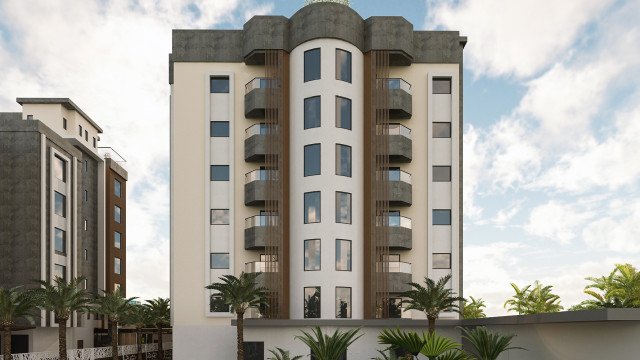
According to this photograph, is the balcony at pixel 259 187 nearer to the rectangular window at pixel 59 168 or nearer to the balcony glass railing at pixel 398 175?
the balcony glass railing at pixel 398 175

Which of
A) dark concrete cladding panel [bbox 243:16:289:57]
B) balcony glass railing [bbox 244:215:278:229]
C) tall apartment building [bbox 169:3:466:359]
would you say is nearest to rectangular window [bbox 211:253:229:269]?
tall apartment building [bbox 169:3:466:359]

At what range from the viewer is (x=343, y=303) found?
4106cm

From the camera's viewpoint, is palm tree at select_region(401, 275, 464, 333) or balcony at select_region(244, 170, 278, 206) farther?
balcony at select_region(244, 170, 278, 206)

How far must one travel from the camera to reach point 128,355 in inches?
2467

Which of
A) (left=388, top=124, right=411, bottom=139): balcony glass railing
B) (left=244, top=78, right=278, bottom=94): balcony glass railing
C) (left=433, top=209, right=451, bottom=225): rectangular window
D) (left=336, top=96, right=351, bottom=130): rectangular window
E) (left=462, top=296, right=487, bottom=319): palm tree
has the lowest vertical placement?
(left=462, top=296, right=487, bottom=319): palm tree

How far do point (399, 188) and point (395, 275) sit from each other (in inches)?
235

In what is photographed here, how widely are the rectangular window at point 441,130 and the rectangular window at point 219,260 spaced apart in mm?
17506

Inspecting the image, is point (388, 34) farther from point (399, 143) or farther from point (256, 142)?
point (256, 142)

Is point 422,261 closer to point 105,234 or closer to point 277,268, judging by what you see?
point 277,268

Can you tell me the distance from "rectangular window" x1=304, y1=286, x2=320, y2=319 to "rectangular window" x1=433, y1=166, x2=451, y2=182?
11890mm

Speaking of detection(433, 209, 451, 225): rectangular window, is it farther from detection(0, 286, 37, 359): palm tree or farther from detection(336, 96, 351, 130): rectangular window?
detection(0, 286, 37, 359): palm tree

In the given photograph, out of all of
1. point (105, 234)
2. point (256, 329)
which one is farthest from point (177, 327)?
point (105, 234)

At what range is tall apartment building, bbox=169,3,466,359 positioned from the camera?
41.8 m

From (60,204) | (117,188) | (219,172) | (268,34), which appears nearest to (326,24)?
(268,34)
